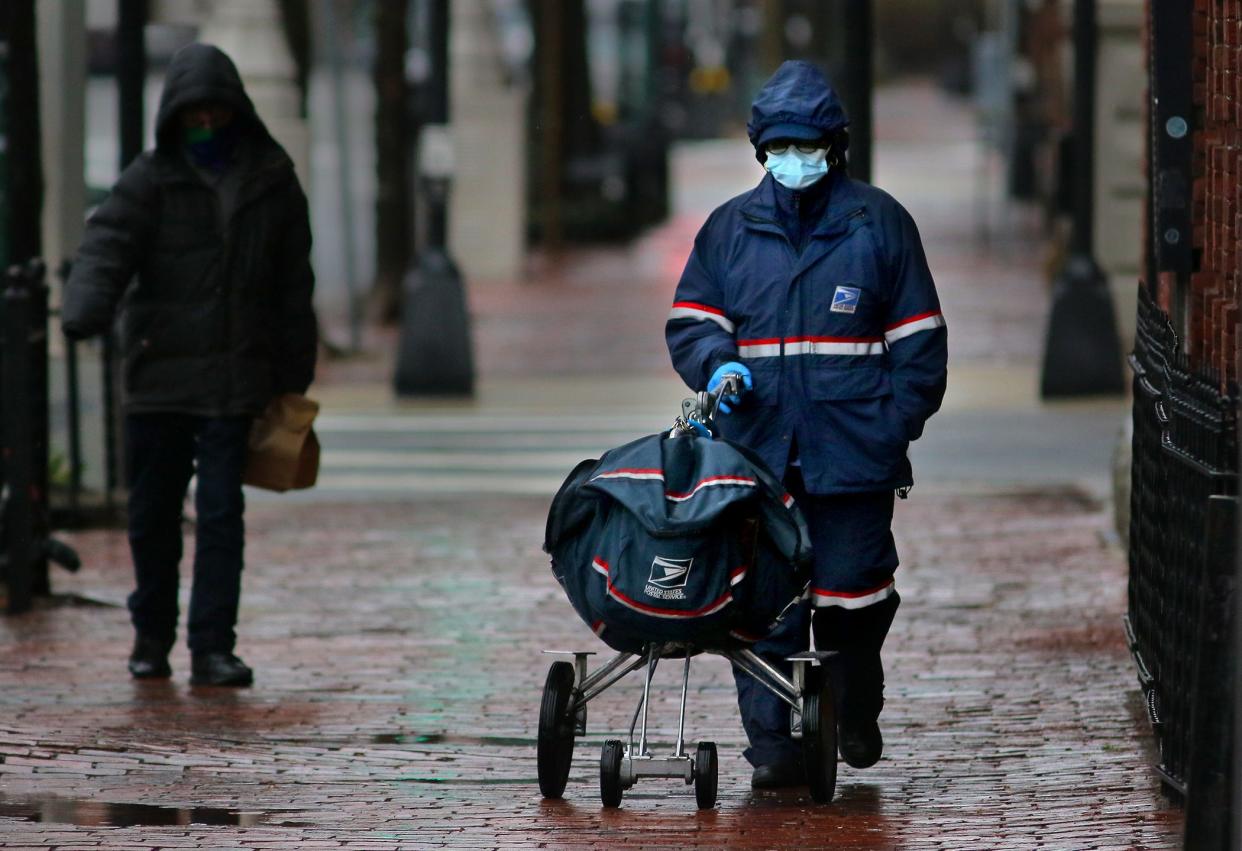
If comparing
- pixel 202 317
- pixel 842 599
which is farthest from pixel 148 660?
pixel 842 599

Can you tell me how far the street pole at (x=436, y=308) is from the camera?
17.0 metres

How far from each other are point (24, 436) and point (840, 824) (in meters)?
4.21

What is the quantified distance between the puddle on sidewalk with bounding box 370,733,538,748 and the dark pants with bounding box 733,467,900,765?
886 mm

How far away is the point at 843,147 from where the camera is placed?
20.9 ft

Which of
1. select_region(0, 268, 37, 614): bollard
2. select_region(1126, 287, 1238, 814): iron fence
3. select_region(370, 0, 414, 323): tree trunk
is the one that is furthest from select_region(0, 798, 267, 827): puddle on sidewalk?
select_region(370, 0, 414, 323): tree trunk

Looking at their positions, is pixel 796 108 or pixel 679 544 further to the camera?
pixel 796 108

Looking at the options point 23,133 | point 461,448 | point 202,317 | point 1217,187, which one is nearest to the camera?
point 1217,187

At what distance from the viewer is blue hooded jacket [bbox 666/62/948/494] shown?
6.25 m

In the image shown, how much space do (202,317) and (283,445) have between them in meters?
0.49

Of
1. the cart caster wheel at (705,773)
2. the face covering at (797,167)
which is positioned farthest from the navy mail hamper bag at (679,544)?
the face covering at (797,167)

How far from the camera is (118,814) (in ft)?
20.2

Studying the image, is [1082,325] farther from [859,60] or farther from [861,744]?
[861,744]

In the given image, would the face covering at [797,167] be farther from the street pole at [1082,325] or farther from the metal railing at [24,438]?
the street pole at [1082,325]

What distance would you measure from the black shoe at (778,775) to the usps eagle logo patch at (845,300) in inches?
46.4
